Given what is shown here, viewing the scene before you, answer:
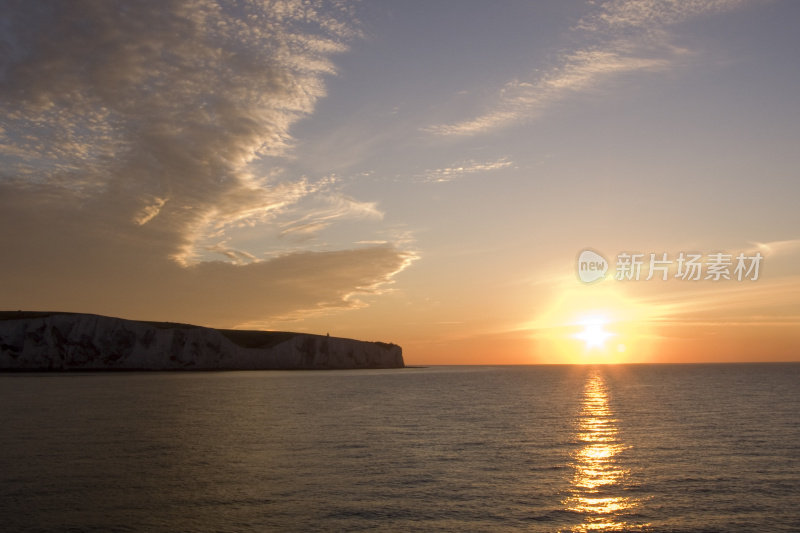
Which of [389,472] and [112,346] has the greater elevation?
[389,472]

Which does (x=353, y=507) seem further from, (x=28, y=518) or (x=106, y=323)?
(x=106, y=323)

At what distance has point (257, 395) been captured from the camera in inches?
3125

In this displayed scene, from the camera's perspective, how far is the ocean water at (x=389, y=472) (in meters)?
20.4

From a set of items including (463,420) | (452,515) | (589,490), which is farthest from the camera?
(463,420)

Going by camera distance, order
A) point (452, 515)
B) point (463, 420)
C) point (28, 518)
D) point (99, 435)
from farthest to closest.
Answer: point (463, 420), point (99, 435), point (452, 515), point (28, 518)

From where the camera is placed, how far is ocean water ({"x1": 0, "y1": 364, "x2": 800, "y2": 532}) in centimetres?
2036

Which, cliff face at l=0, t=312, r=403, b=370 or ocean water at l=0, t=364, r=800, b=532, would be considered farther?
cliff face at l=0, t=312, r=403, b=370

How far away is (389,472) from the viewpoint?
27875 millimetres

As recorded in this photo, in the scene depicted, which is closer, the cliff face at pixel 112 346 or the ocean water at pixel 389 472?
the ocean water at pixel 389 472

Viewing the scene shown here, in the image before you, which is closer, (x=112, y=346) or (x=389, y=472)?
(x=389, y=472)

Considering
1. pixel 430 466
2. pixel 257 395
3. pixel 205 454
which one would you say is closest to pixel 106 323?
pixel 257 395

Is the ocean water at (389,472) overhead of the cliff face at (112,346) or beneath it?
→ overhead

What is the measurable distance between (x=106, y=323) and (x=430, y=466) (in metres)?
119

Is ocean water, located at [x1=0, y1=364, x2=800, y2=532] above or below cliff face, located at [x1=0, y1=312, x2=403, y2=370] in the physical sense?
above
